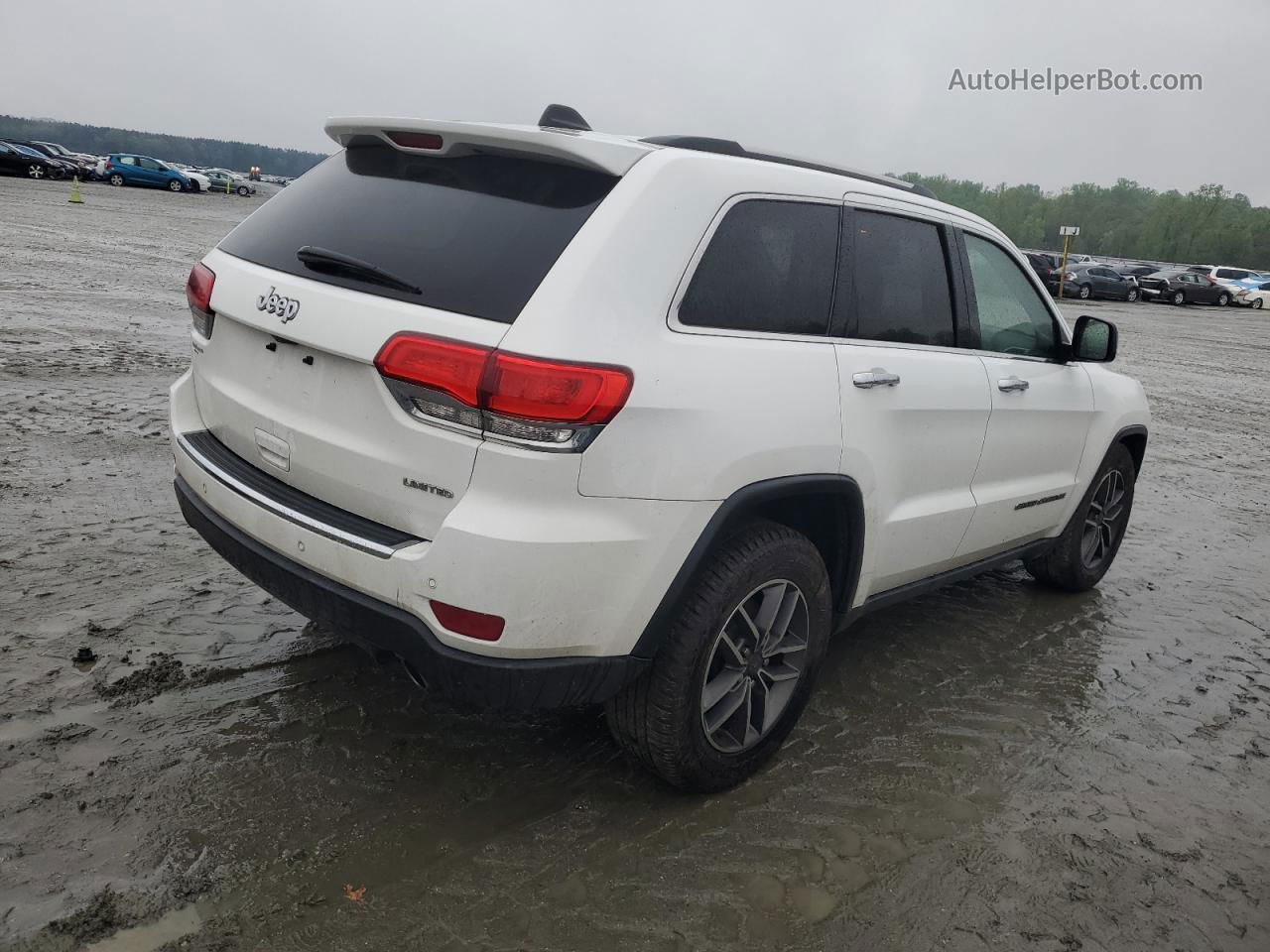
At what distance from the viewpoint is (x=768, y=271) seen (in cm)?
308

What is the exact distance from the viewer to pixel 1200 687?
4.37 meters

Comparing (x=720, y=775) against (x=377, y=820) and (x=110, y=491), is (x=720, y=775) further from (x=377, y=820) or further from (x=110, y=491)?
(x=110, y=491)

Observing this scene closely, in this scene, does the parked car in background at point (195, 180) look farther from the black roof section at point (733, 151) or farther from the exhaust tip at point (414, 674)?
the exhaust tip at point (414, 674)

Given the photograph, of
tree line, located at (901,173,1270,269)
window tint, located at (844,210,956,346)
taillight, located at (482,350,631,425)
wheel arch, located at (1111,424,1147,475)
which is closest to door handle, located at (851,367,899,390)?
window tint, located at (844,210,956,346)

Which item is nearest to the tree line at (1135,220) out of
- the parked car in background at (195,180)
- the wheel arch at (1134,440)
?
the parked car in background at (195,180)

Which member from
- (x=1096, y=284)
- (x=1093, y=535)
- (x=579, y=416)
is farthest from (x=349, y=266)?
(x=1096, y=284)

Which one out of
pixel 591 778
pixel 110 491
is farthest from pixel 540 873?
pixel 110 491

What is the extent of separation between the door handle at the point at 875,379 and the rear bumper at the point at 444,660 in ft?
3.78

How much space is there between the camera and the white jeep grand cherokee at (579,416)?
2510 millimetres

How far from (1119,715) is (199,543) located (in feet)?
13.3

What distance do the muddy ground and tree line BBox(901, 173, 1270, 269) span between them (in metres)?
95.8

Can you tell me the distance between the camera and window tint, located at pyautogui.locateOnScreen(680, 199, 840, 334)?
2.88 meters

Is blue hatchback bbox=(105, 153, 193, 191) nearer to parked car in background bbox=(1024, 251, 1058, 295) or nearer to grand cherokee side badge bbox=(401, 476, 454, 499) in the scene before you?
parked car in background bbox=(1024, 251, 1058, 295)

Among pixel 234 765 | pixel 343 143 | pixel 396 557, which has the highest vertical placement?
pixel 343 143
